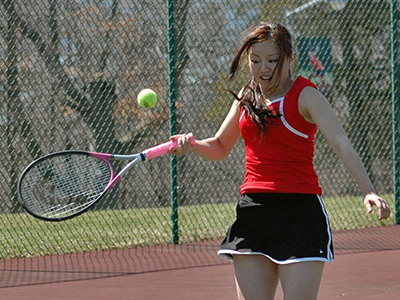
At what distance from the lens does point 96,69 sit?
9930 millimetres

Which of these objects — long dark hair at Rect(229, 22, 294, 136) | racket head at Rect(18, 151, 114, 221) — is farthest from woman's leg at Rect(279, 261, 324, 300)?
racket head at Rect(18, 151, 114, 221)

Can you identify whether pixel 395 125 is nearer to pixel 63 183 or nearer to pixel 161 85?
pixel 161 85

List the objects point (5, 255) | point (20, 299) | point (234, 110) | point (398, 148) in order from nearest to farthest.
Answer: point (234, 110) < point (20, 299) < point (5, 255) < point (398, 148)

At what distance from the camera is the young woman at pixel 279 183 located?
266 centimetres

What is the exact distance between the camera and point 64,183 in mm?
3848

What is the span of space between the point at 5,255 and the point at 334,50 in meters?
6.23

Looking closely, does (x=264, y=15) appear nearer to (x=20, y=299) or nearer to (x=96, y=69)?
(x=96, y=69)

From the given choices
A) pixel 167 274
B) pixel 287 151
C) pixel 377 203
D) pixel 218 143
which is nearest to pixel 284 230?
pixel 287 151

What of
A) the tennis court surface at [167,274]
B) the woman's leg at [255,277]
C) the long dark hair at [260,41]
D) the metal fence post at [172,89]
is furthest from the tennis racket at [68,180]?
the metal fence post at [172,89]

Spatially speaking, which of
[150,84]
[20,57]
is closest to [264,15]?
[150,84]

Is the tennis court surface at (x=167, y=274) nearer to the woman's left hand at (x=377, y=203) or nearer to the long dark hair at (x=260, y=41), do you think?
the long dark hair at (x=260, y=41)

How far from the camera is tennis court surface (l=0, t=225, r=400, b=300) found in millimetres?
4648

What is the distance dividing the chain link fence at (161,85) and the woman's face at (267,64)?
17.8ft

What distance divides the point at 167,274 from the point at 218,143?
246 cm
